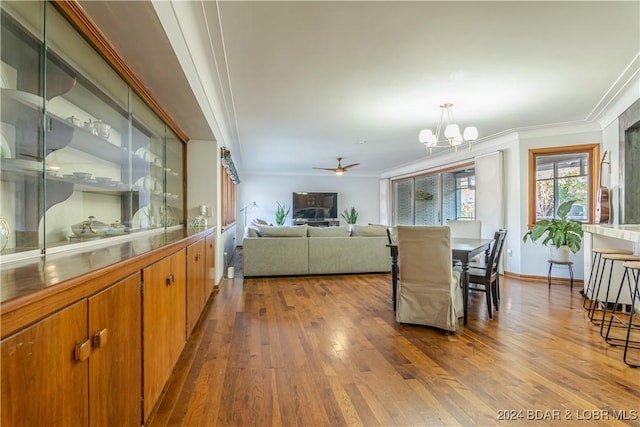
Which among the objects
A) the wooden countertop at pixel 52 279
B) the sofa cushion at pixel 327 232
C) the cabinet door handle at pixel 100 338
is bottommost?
the cabinet door handle at pixel 100 338

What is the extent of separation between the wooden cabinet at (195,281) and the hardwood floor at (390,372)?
20cm

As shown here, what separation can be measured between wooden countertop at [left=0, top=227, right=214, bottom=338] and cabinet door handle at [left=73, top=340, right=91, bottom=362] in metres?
0.14

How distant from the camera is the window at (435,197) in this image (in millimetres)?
6637

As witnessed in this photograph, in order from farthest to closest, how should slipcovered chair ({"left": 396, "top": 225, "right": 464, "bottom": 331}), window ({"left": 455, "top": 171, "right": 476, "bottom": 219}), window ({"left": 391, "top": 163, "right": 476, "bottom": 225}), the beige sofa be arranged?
1. window ({"left": 391, "top": 163, "right": 476, "bottom": 225})
2. window ({"left": 455, "top": 171, "right": 476, "bottom": 219})
3. the beige sofa
4. slipcovered chair ({"left": 396, "top": 225, "right": 464, "bottom": 331})

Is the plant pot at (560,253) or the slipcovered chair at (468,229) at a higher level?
the slipcovered chair at (468,229)

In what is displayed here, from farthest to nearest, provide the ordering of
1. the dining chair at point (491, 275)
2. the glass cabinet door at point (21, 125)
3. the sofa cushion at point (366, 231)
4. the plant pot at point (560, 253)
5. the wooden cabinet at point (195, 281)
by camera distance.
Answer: the sofa cushion at point (366, 231) < the plant pot at point (560, 253) < the dining chair at point (491, 275) < the wooden cabinet at point (195, 281) < the glass cabinet door at point (21, 125)

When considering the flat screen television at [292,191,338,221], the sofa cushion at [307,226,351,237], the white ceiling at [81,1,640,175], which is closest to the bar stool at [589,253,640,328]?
the white ceiling at [81,1,640,175]

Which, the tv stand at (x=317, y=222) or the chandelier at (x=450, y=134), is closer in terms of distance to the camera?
the chandelier at (x=450, y=134)

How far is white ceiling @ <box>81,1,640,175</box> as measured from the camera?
1.96 meters

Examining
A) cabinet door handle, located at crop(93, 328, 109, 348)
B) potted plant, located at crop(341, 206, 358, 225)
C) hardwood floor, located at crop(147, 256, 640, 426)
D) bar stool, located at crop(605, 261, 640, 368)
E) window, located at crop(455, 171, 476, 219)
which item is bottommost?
hardwood floor, located at crop(147, 256, 640, 426)

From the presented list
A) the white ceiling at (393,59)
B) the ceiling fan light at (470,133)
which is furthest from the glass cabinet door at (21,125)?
the ceiling fan light at (470,133)

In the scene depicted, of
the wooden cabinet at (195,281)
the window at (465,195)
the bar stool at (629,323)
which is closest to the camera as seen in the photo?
the bar stool at (629,323)

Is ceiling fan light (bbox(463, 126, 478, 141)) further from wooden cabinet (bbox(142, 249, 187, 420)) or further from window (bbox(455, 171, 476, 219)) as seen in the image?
wooden cabinet (bbox(142, 249, 187, 420))

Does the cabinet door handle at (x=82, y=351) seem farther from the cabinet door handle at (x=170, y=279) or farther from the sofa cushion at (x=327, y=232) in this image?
the sofa cushion at (x=327, y=232)
